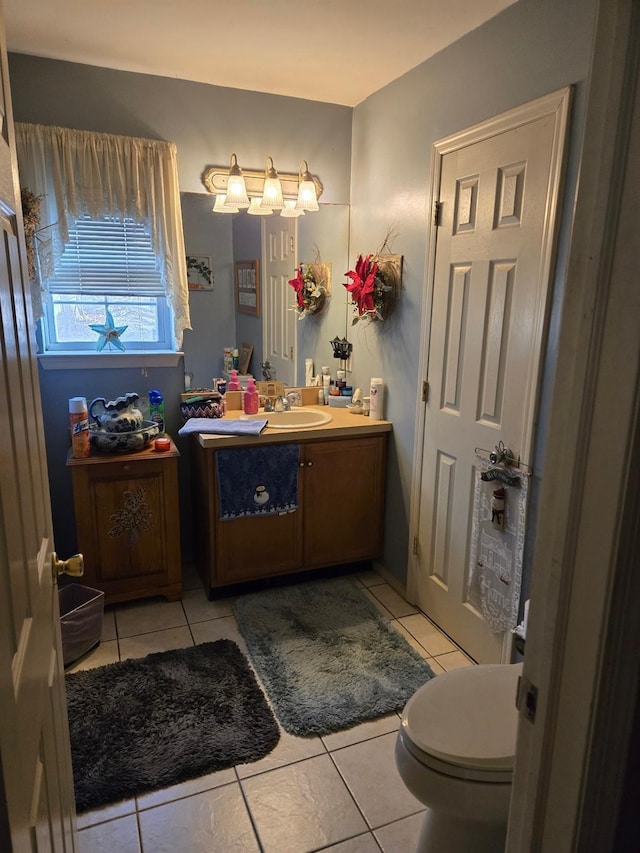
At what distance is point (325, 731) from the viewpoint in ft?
6.63

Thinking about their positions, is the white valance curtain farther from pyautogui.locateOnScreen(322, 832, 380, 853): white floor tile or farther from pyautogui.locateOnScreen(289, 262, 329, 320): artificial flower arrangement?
pyautogui.locateOnScreen(322, 832, 380, 853): white floor tile

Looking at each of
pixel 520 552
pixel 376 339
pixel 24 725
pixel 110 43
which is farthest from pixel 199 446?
pixel 24 725

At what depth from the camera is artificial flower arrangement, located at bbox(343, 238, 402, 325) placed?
2771mm

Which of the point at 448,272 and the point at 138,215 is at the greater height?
the point at 138,215

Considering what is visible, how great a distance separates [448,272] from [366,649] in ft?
5.40

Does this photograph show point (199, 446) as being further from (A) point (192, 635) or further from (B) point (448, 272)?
(B) point (448, 272)

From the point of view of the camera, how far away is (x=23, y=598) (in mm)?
875

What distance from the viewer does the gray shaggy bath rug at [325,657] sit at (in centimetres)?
212

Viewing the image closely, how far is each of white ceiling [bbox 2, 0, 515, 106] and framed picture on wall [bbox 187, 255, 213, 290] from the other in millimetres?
821

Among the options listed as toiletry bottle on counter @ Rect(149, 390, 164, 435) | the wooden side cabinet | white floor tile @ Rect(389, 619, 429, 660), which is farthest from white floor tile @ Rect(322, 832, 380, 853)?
toiletry bottle on counter @ Rect(149, 390, 164, 435)

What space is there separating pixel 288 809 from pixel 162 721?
57 cm

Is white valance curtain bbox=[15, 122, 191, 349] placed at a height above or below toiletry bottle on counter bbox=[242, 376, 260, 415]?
above

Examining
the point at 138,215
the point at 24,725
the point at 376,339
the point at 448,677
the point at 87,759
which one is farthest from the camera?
the point at 376,339

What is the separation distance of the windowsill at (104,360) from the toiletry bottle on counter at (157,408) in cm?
17
